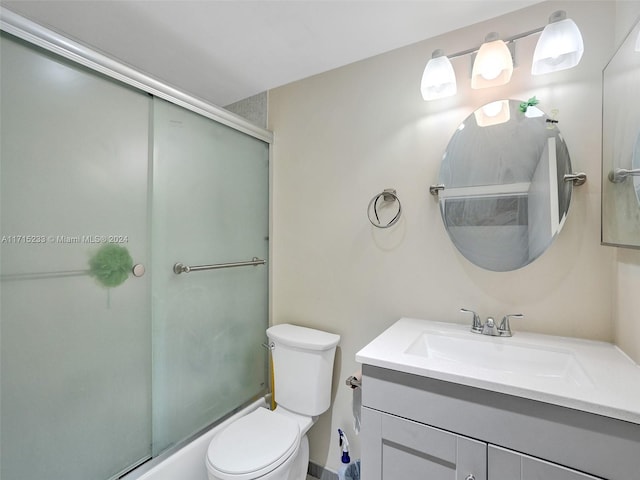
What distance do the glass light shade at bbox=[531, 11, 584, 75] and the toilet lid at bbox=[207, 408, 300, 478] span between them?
178cm

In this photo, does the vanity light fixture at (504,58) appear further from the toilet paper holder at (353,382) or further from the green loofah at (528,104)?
the toilet paper holder at (353,382)

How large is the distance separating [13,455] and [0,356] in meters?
0.32

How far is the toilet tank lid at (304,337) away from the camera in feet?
4.82

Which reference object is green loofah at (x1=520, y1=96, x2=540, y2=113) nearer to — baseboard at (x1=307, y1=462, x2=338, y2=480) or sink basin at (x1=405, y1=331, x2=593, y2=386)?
sink basin at (x1=405, y1=331, x2=593, y2=386)

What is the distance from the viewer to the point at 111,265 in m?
1.13

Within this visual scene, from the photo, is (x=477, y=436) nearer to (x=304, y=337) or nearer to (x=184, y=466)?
(x=304, y=337)

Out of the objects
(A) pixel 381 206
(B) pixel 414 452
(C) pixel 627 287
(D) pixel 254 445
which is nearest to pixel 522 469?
(B) pixel 414 452

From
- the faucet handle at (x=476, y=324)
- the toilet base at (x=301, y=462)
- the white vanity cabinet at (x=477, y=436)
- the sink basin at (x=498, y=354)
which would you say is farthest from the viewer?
the toilet base at (x=301, y=462)

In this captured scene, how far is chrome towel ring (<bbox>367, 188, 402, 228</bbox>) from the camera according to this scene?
1.44m

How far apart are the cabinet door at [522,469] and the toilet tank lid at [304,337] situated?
2.65ft

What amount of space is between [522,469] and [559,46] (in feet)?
4.43

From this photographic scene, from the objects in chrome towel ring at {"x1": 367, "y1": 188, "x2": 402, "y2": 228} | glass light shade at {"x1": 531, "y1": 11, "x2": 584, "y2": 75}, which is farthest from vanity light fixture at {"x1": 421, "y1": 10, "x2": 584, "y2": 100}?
chrome towel ring at {"x1": 367, "y1": 188, "x2": 402, "y2": 228}

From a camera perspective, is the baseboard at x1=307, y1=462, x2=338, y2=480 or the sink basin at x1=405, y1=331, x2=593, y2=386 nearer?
the sink basin at x1=405, y1=331, x2=593, y2=386

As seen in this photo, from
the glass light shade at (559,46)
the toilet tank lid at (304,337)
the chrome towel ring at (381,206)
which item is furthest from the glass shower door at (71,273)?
the glass light shade at (559,46)
